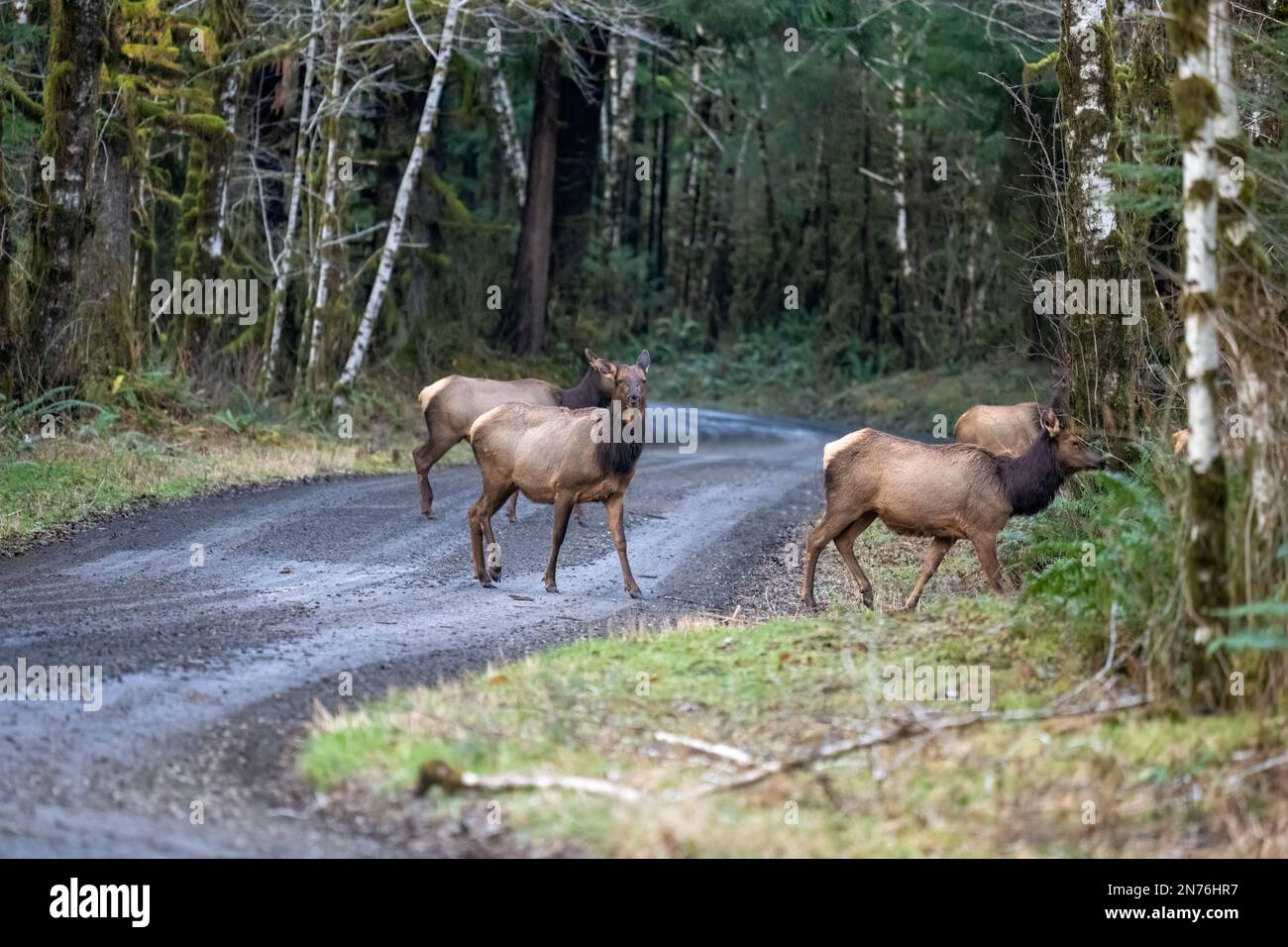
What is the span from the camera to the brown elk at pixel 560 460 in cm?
1304

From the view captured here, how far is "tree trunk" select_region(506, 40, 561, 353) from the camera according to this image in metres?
31.7

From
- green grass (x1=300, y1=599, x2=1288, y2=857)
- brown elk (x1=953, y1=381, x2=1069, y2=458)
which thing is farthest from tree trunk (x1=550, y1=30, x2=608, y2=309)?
green grass (x1=300, y1=599, x2=1288, y2=857)

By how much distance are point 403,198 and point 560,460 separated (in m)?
11.7

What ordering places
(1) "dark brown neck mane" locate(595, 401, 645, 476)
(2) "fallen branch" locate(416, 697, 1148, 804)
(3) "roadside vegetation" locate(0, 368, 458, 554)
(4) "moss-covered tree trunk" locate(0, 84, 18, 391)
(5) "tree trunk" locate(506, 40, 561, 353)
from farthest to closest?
(5) "tree trunk" locate(506, 40, 561, 353) → (4) "moss-covered tree trunk" locate(0, 84, 18, 391) → (3) "roadside vegetation" locate(0, 368, 458, 554) → (1) "dark brown neck mane" locate(595, 401, 645, 476) → (2) "fallen branch" locate(416, 697, 1148, 804)

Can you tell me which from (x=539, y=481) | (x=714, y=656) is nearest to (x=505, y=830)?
(x=714, y=656)

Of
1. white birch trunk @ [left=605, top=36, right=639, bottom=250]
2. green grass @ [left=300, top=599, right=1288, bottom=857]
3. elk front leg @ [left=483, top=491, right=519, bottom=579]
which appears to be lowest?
green grass @ [left=300, top=599, right=1288, bottom=857]

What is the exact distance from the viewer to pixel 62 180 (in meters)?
18.9

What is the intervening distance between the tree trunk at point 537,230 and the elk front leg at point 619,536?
18.9m

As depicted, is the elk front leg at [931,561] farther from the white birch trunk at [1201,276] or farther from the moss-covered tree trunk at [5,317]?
the moss-covered tree trunk at [5,317]

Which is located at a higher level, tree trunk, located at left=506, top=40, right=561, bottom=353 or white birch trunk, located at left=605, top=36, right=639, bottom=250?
white birch trunk, located at left=605, top=36, right=639, bottom=250

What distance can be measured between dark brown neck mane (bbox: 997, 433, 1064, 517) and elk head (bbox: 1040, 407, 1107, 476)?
4 cm

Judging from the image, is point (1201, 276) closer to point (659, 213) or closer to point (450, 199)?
point (450, 199)

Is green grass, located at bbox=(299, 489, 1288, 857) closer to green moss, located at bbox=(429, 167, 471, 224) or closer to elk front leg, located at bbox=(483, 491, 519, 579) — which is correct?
elk front leg, located at bbox=(483, 491, 519, 579)

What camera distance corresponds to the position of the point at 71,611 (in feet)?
35.8
